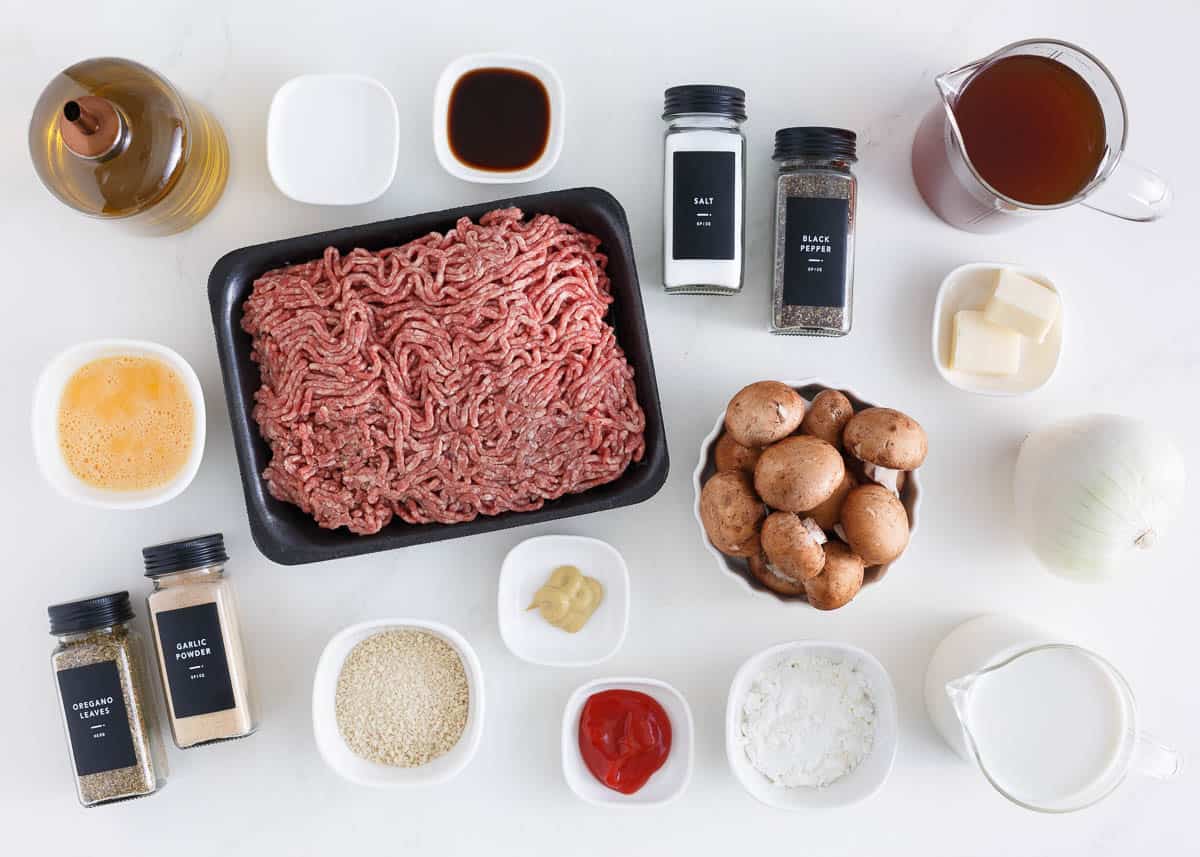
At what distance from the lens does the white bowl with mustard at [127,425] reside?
159 centimetres

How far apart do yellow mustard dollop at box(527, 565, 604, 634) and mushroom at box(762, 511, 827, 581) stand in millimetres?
419

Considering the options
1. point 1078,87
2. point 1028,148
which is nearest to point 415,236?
point 1028,148

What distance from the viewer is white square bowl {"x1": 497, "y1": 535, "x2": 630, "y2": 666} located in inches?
67.7

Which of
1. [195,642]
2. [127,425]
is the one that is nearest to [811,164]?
[127,425]

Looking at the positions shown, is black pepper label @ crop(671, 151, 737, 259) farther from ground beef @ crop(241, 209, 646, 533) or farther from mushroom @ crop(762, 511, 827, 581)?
mushroom @ crop(762, 511, 827, 581)

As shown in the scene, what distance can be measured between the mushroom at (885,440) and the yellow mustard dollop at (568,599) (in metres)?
0.59

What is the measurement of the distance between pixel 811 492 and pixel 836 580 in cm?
17

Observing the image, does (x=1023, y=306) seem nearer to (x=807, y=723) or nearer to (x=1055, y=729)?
(x=1055, y=729)

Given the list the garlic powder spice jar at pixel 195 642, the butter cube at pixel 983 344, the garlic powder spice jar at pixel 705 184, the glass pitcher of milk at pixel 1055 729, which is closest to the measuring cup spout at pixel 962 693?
the glass pitcher of milk at pixel 1055 729

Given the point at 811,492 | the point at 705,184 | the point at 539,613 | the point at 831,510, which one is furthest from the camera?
the point at 539,613

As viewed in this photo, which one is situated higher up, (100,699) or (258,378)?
(258,378)

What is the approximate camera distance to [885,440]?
145 centimetres

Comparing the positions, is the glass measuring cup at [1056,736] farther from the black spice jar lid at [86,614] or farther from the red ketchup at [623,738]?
the black spice jar lid at [86,614]

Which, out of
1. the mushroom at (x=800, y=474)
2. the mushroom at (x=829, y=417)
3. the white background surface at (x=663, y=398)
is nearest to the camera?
the mushroom at (x=800, y=474)
